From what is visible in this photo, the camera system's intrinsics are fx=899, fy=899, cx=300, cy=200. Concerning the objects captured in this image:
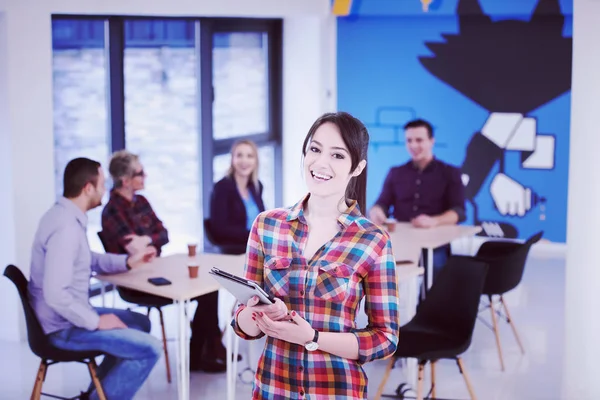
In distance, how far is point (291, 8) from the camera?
802 cm

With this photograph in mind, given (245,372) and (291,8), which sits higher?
(291,8)

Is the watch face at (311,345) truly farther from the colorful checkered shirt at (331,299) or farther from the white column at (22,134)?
the white column at (22,134)

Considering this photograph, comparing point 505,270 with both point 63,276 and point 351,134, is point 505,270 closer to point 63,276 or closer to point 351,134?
point 63,276

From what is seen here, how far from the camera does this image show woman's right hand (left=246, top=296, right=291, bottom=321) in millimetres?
2494

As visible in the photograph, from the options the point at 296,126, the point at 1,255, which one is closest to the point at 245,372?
the point at 1,255

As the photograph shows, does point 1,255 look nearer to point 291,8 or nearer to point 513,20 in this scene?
point 291,8

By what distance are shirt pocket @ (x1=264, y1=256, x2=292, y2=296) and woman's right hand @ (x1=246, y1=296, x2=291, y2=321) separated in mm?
72

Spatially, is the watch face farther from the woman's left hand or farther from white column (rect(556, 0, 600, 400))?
white column (rect(556, 0, 600, 400))

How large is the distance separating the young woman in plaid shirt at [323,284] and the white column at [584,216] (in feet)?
7.60

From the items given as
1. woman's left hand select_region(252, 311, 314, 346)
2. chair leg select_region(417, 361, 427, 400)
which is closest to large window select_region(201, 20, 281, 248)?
chair leg select_region(417, 361, 427, 400)

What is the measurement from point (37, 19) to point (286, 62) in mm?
3300

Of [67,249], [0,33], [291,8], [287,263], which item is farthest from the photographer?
[291,8]

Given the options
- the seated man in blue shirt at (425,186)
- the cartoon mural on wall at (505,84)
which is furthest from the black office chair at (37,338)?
the cartoon mural on wall at (505,84)

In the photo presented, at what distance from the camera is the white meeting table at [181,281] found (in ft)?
15.3
